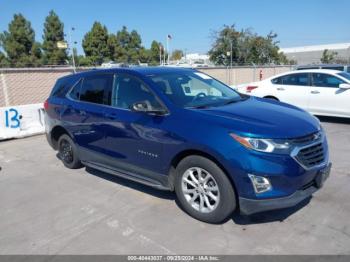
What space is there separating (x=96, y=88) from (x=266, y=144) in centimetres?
280

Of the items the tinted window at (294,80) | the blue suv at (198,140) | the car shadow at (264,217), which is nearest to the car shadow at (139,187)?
the blue suv at (198,140)

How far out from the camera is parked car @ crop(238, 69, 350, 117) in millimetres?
8430

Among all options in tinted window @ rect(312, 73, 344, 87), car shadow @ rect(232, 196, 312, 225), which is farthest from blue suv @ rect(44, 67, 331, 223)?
tinted window @ rect(312, 73, 344, 87)

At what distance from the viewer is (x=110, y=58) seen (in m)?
48.8

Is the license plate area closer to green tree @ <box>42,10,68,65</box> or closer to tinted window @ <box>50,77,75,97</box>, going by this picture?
tinted window @ <box>50,77,75,97</box>

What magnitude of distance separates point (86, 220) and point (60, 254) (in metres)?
0.69

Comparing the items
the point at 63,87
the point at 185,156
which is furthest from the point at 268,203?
the point at 63,87

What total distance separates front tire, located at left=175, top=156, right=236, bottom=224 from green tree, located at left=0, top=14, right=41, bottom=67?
130ft

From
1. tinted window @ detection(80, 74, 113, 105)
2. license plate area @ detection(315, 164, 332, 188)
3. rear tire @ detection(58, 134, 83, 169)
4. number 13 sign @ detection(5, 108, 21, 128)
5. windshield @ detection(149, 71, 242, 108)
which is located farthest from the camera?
number 13 sign @ detection(5, 108, 21, 128)

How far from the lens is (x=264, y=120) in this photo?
338 centimetres

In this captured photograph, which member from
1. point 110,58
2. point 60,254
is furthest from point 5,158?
point 110,58

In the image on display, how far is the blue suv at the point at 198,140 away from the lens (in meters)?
3.08

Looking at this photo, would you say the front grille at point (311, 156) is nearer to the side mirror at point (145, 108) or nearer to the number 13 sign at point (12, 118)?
the side mirror at point (145, 108)

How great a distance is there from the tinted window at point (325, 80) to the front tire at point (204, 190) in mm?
6733
